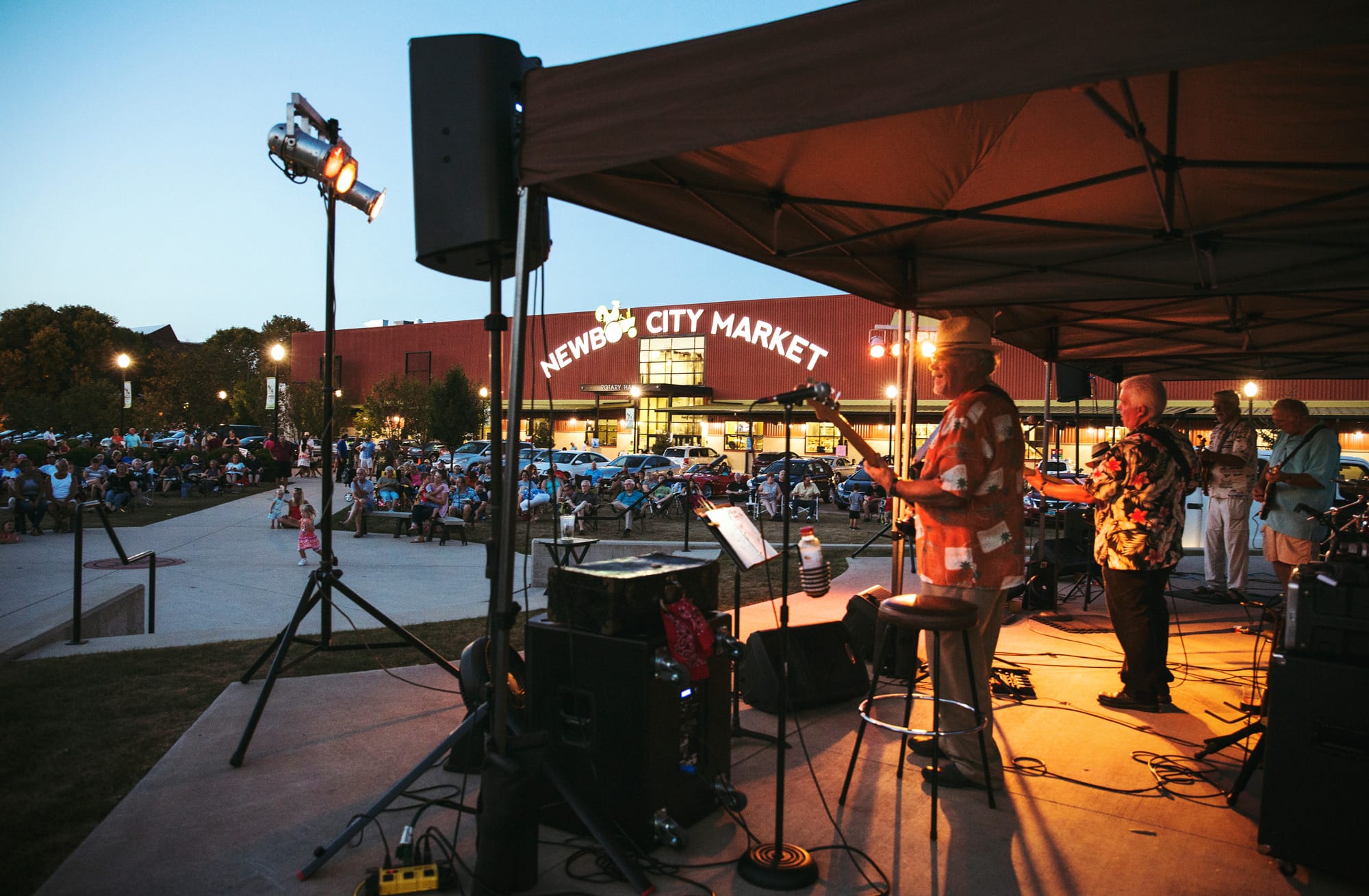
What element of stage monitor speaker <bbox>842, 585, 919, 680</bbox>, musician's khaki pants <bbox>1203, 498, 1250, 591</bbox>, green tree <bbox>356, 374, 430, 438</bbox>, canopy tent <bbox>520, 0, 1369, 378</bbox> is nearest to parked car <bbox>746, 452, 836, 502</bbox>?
musician's khaki pants <bbox>1203, 498, 1250, 591</bbox>

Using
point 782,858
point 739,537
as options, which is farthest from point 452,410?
point 782,858

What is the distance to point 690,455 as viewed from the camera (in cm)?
3156

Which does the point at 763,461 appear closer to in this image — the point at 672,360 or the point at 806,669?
the point at 672,360

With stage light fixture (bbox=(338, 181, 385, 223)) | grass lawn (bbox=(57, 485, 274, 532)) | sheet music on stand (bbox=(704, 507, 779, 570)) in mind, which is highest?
stage light fixture (bbox=(338, 181, 385, 223))

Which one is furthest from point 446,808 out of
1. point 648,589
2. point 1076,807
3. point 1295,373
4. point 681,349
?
point 681,349

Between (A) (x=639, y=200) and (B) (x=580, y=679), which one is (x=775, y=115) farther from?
(B) (x=580, y=679)

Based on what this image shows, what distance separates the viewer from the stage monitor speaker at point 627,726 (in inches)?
119

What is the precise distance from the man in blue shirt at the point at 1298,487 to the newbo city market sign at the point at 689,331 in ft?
112

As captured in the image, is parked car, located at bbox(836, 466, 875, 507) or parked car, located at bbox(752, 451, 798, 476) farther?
parked car, located at bbox(752, 451, 798, 476)

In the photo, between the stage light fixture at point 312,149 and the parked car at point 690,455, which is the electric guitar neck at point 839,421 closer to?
the stage light fixture at point 312,149

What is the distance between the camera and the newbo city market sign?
1630 inches

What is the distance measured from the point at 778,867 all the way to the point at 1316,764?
198cm

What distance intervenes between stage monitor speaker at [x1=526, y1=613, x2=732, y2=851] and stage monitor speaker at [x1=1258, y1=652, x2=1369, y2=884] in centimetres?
209

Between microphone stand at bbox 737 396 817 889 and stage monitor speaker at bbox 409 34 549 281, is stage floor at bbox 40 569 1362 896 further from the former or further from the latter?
stage monitor speaker at bbox 409 34 549 281
